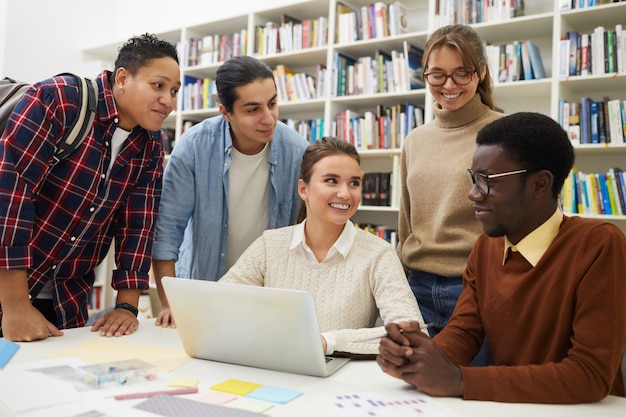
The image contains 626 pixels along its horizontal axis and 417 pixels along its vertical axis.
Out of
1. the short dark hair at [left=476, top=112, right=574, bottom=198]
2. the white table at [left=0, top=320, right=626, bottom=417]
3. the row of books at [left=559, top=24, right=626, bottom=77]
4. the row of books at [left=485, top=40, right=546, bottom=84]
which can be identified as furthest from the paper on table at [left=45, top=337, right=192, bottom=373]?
the row of books at [left=559, top=24, right=626, bottom=77]

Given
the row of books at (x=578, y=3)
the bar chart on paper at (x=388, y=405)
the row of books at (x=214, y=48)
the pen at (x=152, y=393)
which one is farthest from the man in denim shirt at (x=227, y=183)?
the row of books at (x=214, y=48)

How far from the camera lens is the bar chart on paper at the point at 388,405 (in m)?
0.97

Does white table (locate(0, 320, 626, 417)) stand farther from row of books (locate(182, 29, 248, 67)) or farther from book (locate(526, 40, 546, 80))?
row of books (locate(182, 29, 248, 67))

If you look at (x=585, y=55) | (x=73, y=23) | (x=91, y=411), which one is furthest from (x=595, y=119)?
(x=73, y=23)

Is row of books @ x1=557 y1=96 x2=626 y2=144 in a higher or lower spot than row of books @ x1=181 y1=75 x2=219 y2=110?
lower

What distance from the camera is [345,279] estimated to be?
157 centimetres

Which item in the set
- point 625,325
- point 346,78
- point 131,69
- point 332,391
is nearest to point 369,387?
point 332,391

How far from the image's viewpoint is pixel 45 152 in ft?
5.03

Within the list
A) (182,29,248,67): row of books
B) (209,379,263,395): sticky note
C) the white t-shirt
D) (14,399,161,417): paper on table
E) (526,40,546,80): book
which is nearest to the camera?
(14,399,161,417): paper on table

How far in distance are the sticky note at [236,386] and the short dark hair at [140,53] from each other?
98cm

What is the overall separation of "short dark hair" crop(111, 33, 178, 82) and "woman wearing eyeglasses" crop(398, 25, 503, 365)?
817 millimetres

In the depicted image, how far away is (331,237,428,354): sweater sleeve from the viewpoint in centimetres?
133

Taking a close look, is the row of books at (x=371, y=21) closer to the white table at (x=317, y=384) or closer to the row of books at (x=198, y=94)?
the row of books at (x=198, y=94)

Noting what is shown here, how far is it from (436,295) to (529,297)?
21.4 inches
